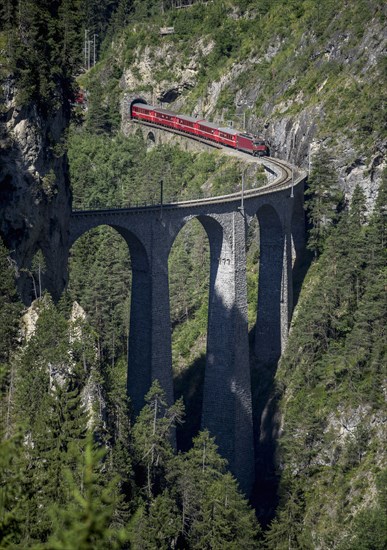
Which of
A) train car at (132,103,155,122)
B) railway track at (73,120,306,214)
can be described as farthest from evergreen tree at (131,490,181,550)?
train car at (132,103,155,122)

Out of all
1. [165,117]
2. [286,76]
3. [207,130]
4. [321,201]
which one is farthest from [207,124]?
[321,201]

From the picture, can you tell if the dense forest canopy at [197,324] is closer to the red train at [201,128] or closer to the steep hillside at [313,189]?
the steep hillside at [313,189]

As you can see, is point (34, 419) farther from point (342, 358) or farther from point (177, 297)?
point (177, 297)

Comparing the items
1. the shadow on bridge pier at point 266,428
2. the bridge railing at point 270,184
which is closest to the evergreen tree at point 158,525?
the shadow on bridge pier at point 266,428

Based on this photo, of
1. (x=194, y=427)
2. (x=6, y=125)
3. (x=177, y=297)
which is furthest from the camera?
(x=177, y=297)

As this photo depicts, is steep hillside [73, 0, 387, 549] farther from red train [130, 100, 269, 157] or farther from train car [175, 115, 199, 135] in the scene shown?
train car [175, 115, 199, 135]

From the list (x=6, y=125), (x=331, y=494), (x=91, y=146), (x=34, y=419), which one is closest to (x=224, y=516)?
(x=331, y=494)
